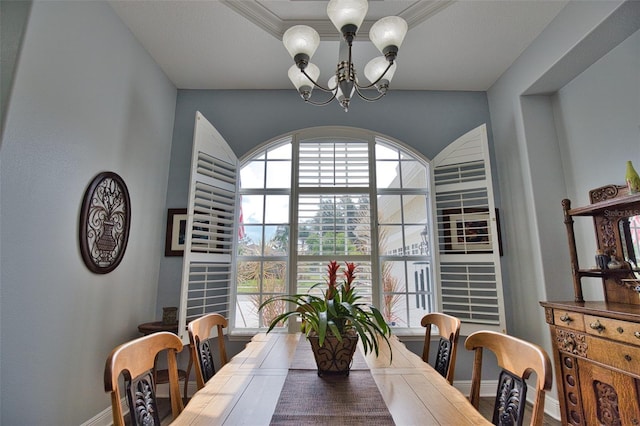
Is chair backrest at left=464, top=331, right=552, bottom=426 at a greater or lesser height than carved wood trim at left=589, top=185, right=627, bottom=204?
lesser

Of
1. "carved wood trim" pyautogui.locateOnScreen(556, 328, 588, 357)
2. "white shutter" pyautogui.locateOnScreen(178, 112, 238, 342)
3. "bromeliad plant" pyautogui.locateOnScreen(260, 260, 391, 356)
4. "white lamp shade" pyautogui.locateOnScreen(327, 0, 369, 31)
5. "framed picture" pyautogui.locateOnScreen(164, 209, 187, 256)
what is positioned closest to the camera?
"bromeliad plant" pyautogui.locateOnScreen(260, 260, 391, 356)

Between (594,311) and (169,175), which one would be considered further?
(169,175)

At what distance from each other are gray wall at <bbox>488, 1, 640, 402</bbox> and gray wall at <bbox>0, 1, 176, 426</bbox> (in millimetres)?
3557

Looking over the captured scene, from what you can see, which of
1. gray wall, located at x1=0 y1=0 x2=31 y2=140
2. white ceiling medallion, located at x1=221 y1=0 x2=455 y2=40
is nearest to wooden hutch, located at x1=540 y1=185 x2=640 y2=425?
white ceiling medallion, located at x1=221 y1=0 x2=455 y2=40

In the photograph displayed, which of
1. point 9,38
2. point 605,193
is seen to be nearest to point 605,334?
point 605,193

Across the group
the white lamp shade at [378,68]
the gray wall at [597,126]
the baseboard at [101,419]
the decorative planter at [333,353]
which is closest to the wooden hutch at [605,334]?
the gray wall at [597,126]

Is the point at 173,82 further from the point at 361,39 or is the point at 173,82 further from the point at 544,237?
the point at 544,237

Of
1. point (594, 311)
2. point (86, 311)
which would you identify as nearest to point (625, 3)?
point (594, 311)

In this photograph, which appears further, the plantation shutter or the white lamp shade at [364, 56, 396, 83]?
the plantation shutter

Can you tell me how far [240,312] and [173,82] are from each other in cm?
259

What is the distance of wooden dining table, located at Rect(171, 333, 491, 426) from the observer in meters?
0.97

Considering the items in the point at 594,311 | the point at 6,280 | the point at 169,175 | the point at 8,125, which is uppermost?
the point at 169,175

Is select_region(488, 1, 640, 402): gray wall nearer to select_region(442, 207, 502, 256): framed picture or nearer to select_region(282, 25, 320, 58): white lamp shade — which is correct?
select_region(442, 207, 502, 256): framed picture

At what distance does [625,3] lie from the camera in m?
1.94
